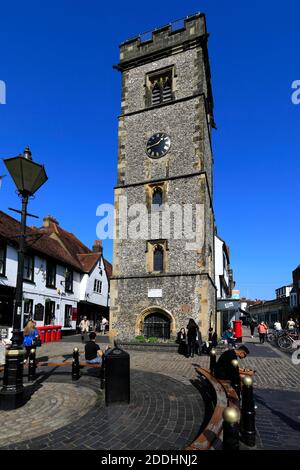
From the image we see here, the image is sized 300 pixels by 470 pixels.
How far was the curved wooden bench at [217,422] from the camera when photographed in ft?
11.4

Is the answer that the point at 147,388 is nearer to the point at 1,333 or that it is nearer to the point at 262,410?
the point at 262,410

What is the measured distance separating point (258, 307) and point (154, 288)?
227 ft

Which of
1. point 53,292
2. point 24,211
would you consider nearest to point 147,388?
point 24,211

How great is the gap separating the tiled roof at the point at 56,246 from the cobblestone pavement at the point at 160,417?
556 inches

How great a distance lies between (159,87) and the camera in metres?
20.8

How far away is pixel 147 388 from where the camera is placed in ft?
24.7

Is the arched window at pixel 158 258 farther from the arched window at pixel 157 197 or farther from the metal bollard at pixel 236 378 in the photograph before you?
the metal bollard at pixel 236 378

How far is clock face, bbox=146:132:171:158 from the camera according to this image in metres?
19.2

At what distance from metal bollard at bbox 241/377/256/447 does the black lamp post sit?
431 centimetres

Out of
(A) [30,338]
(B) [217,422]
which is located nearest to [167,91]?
(A) [30,338]

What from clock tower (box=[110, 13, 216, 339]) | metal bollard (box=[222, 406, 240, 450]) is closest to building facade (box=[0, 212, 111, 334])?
clock tower (box=[110, 13, 216, 339])

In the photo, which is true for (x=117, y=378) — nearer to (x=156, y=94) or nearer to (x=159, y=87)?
(x=156, y=94)

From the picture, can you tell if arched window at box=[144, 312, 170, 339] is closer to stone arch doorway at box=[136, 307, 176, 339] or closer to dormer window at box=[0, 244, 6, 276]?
stone arch doorway at box=[136, 307, 176, 339]

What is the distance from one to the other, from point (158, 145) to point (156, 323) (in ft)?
36.3
